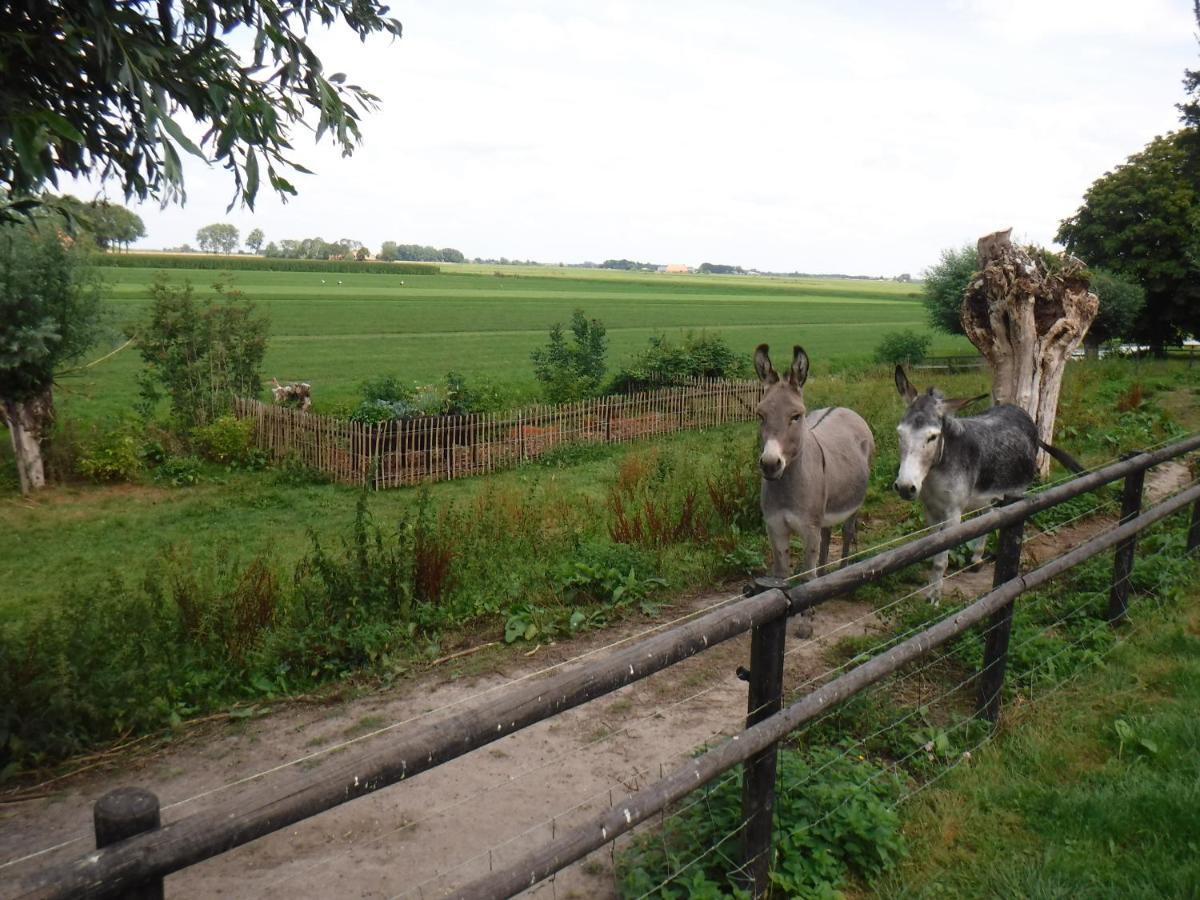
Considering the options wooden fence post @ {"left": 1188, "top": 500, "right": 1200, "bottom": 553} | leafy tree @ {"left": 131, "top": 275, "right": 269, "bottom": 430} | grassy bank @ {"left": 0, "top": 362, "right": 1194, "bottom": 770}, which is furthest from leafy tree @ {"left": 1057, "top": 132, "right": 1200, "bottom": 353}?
leafy tree @ {"left": 131, "top": 275, "right": 269, "bottom": 430}

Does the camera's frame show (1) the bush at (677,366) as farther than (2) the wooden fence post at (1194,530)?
Yes

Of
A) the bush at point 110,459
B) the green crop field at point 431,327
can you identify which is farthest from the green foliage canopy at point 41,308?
the bush at point 110,459

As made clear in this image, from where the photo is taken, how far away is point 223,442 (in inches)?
707

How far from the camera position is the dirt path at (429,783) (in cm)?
392

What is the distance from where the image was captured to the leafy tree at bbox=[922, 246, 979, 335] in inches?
1487

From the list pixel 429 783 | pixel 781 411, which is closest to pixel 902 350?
pixel 781 411

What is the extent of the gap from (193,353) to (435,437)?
6314mm

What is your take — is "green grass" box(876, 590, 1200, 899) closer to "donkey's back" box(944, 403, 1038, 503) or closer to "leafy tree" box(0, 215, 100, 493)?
"donkey's back" box(944, 403, 1038, 503)

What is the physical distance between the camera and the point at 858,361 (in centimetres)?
3766

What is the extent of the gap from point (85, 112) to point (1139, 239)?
120ft

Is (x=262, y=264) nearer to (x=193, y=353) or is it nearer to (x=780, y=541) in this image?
(x=193, y=353)

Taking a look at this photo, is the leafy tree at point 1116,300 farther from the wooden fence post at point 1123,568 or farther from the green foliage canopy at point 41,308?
the green foliage canopy at point 41,308

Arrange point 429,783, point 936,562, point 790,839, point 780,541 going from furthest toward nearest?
point 936,562
point 780,541
point 429,783
point 790,839

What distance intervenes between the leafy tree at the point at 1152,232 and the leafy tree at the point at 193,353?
29.4 meters
